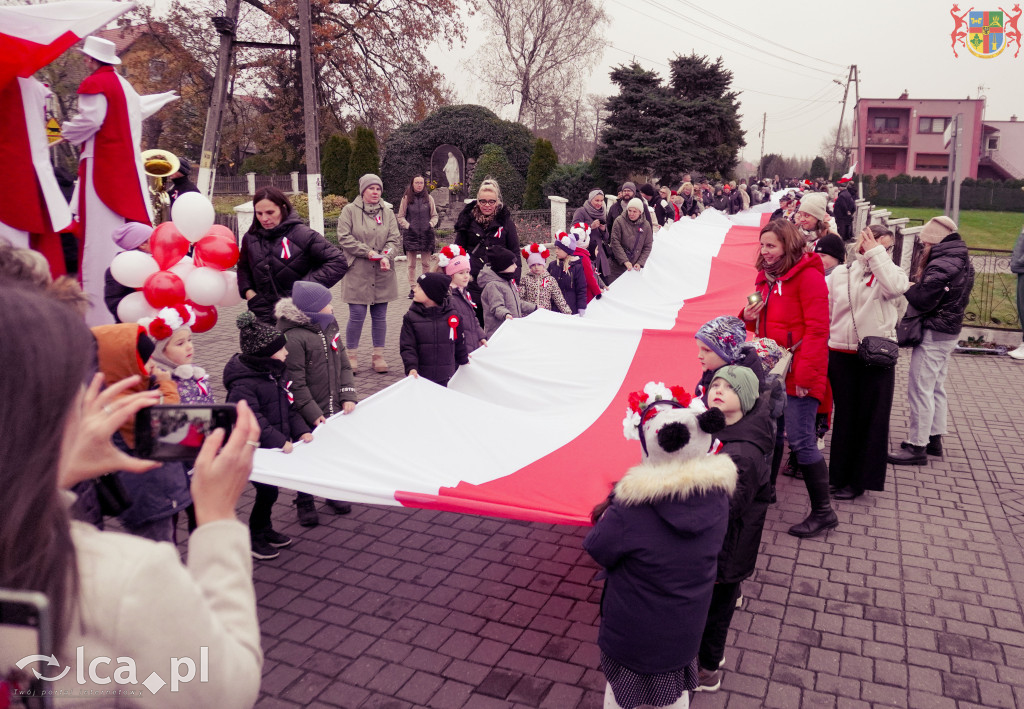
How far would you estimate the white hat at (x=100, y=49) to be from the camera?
17.5 ft

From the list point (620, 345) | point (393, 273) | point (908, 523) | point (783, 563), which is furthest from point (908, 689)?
point (393, 273)

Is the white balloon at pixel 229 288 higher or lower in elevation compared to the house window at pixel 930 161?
lower

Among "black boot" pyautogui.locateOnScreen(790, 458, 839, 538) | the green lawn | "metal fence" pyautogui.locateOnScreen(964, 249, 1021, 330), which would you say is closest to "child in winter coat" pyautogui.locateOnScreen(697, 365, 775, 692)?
"black boot" pyautogui.locateOnScreen(790, 458, 839, 538)

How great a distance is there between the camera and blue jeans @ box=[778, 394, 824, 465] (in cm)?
502

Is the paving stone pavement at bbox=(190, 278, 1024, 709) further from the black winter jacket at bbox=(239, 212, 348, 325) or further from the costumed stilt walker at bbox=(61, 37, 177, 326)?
the costumed stilt walker at bbox=(61, 37, 177, 326)

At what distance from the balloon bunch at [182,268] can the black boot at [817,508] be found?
4.01 meters

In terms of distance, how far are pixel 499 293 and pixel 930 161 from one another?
68050 mm

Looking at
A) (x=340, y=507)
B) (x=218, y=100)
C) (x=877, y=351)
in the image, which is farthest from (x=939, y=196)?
(x=340, y=507)

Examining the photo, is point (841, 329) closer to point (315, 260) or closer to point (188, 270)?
point (315, 260)

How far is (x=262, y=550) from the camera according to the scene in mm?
4770

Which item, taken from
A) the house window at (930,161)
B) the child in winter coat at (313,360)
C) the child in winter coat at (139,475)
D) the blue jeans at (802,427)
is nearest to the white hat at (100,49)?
the child in winter coat at (313,360)

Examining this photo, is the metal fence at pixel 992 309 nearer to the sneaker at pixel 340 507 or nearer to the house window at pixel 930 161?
the sneaker at pixel 340 507

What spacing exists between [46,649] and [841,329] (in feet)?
17.6

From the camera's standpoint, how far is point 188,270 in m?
5.04
